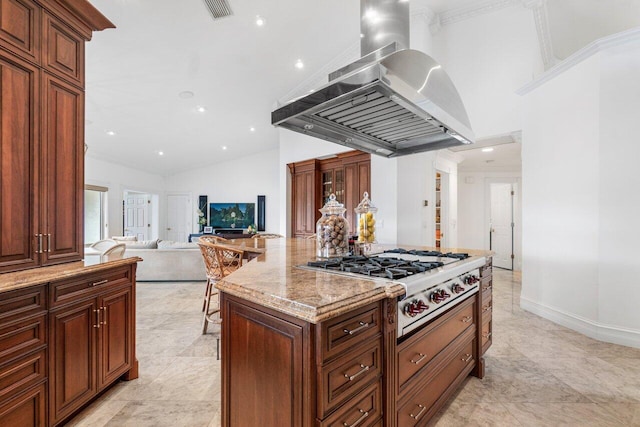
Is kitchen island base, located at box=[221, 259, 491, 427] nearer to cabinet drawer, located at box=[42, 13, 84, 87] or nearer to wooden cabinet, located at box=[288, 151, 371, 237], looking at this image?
cabinet drawer, located at box=[42, 13, 84, 87]

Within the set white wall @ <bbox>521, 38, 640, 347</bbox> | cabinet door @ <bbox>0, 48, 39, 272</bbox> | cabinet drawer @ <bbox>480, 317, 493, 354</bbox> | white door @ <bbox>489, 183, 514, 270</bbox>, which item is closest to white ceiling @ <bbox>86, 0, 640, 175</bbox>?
white wall @ <bbox>521, 38, 640, 347</bbox>

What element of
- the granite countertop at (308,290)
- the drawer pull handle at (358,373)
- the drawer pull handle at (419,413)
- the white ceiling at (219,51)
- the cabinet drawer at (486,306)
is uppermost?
the white ceiling at (219,51)

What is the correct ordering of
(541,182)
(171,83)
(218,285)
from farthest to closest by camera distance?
(171,83)
(541,182)
(218,285)

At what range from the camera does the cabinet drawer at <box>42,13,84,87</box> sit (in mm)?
1623

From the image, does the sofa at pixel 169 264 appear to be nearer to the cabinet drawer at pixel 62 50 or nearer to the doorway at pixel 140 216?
the cabinet drawer at pixel 62 50

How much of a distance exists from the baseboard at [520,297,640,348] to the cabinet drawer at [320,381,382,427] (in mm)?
2985

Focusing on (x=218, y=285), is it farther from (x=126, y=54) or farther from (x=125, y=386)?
(x=126, y=54)

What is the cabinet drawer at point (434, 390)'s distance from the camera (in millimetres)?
1333

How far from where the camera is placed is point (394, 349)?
3.94 ft

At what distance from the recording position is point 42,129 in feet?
5.24

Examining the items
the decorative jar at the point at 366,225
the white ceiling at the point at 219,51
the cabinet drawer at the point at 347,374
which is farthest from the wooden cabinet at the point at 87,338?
the white ceiling at the point at 219,51

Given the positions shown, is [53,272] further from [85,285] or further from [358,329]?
[358,329]

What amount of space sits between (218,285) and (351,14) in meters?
3.89

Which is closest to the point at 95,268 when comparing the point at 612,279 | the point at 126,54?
the point at 126,54
